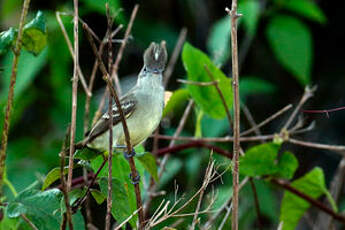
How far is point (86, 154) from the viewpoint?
1.52 meters

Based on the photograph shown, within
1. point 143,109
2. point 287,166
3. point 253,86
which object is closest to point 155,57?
point 143,109

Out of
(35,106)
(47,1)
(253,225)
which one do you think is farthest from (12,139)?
(253,225)

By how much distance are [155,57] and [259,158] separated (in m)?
0.50

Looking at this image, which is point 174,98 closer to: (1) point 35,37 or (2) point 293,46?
(1) point 35,37

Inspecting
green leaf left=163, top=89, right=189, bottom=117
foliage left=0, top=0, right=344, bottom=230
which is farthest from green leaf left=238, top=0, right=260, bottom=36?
green leaf left=163, top=89, right=189, bottom=117

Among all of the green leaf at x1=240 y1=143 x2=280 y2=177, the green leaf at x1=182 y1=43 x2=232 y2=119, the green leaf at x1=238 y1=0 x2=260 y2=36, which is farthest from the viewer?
the green leaf at x1=238 y1=0 x2=260 y2=36

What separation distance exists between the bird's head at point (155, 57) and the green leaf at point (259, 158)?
1.33ft

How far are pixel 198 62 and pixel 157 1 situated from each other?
143 cm

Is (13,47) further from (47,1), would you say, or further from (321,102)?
(321,102)

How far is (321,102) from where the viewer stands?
3.26 metres

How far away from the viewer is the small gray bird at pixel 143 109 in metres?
1.74

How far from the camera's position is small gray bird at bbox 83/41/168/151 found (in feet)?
5.70

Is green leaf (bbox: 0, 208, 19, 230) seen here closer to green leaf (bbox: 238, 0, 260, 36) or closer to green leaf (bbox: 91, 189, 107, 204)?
green leaf (bbox: 91, 189, 107, 204)

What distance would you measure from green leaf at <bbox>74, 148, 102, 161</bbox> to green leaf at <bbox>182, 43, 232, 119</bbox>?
61cm
